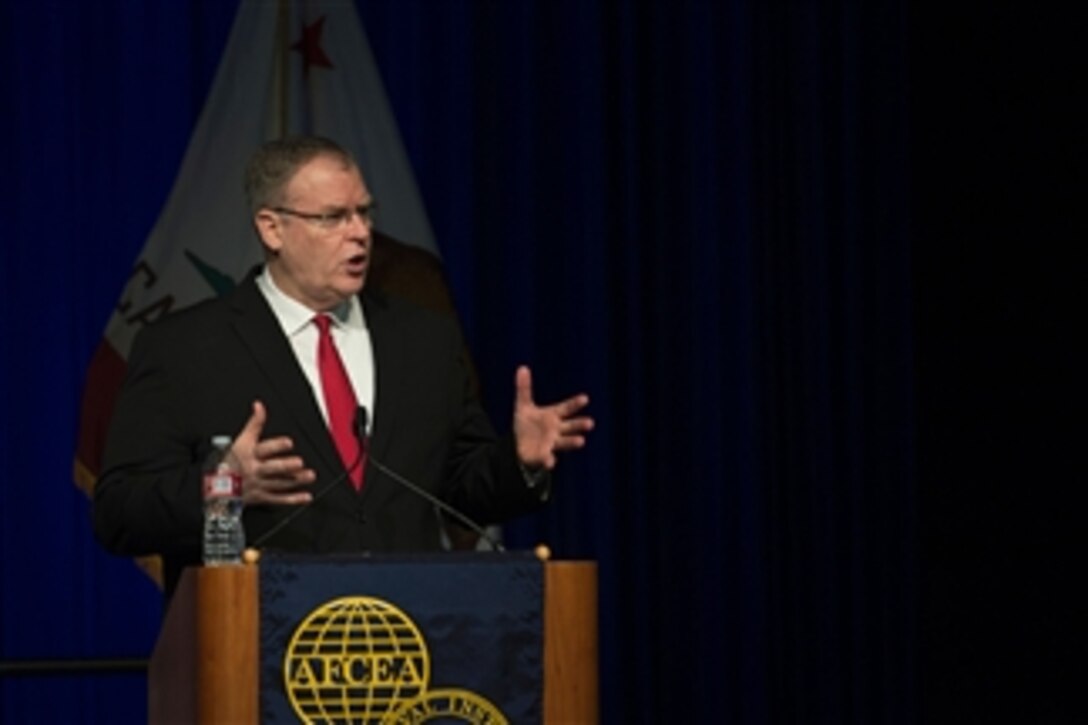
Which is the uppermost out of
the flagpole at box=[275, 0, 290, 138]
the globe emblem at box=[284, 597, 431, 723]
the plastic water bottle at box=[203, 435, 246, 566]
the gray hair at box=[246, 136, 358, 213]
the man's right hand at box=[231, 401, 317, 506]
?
the flagpole at box=[275, 0, 290, 138]

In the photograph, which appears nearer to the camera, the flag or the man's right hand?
the man's right hand

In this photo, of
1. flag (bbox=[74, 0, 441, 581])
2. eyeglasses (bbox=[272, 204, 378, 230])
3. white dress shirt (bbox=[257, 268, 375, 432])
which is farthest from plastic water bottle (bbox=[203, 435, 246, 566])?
flag (bbox=[74, 0, 441, 581])

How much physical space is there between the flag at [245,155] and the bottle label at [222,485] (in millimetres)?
2218

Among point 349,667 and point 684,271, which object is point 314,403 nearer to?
point 349,667

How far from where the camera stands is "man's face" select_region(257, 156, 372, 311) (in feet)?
10.6

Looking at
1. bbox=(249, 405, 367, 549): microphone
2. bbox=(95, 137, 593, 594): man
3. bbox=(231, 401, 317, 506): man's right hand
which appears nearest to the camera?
bbox=(231, 401, 317, 506): man's right hand

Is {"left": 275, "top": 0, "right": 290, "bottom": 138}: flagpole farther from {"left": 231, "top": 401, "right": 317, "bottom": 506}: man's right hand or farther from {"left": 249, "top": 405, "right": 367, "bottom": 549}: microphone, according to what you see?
{"left": 231, "top": 401, "right": 317, "bottom": 506}: man's right hand

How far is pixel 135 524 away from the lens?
2980 millimetres

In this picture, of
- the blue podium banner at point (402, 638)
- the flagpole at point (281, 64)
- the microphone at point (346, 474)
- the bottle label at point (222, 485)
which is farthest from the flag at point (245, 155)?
the blue podium banner at point (402, 638)

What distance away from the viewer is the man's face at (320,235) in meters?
3.22

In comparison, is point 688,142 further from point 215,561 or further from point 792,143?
point 215,561

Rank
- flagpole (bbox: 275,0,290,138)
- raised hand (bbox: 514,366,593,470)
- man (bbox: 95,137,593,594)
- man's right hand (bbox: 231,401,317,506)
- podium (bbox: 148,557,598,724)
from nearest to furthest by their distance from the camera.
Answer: podium (bbox: 148,557,598,724), man's right hand (bbox: 231,401,317,506), raised hand (bbox: 514,366,593,470), man (bbox: 95,137,593,594), flagpole (bbox: 275,0,290,138)

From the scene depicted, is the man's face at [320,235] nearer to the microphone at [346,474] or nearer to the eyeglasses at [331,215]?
the eyeglasses at [331,215]

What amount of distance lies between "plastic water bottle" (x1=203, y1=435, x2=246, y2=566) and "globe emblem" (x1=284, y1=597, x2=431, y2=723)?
12.6 inches
